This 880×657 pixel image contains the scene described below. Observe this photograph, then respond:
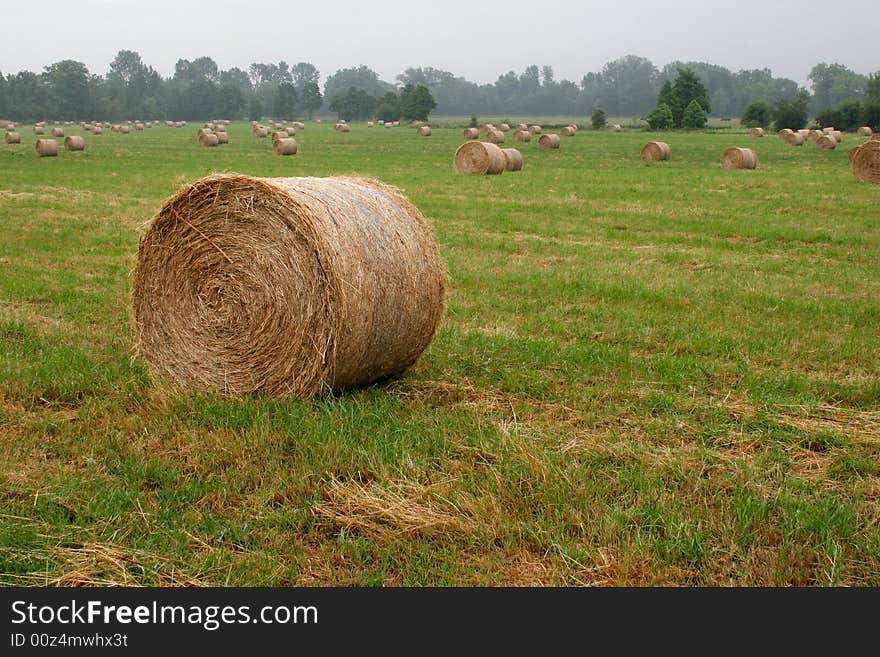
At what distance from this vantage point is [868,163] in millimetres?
25281

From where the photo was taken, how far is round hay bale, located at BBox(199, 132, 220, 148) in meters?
47.4

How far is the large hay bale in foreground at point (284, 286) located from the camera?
6.75 metres

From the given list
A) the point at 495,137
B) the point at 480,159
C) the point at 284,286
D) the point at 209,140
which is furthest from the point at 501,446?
the point at 495,137

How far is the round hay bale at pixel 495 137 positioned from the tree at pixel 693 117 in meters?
26.6

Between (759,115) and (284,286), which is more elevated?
(759,115)

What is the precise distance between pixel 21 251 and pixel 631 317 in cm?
908

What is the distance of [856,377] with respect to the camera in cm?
754

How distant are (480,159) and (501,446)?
22.5 m

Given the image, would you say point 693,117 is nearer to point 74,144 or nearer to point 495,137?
point 495,137

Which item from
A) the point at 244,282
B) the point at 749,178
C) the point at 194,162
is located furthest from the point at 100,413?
the point at 194,162

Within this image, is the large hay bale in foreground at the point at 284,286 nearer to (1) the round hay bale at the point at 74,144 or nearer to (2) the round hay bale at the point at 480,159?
(2) the round hay bale at the point at 480,159

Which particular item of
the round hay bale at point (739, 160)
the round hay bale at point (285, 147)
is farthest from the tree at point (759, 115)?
the round hay bale at point (285, 147)

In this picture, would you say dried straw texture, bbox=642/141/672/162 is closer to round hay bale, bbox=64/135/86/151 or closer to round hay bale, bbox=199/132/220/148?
round hay bale, bbox=199/132/220/148

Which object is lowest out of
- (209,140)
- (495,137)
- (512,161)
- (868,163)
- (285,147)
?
(512,161)
